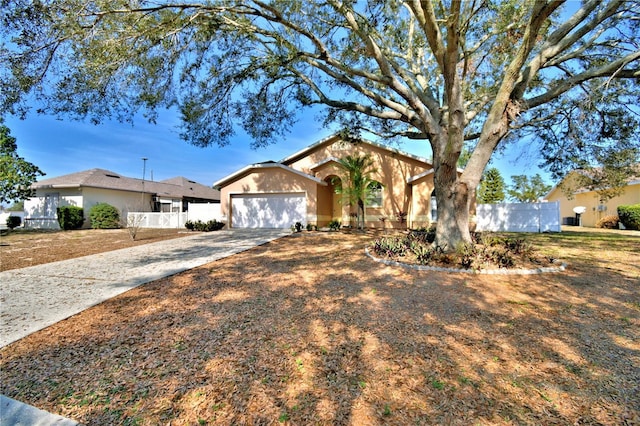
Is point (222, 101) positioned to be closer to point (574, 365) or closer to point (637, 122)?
point (574, 365)

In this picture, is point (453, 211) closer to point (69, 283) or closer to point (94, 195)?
point (69, 283)

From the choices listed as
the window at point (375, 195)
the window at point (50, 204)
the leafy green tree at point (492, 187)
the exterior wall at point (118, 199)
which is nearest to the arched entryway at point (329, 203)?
the window at point (375, 195)

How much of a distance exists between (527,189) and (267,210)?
3171cm

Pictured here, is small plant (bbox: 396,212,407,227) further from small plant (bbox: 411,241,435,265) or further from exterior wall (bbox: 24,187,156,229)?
exterior wall (bbox: 24,187,156,229)

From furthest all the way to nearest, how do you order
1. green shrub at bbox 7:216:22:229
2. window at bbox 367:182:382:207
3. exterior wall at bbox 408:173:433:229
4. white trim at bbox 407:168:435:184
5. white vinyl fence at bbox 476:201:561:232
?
1. green shrub at bbox 7:216:22:229
2. window at bbox 367:182:382:207
3. exterior wall at bbox 408:173:433:229
4. white vinyl fence at bbox 476:201:561:232
5. white trim at bbox 407:168:435:184

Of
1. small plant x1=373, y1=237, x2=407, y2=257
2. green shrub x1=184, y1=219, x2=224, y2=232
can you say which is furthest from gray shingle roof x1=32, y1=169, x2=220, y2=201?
small plant x1=373, y1=237, x2=407, y2=257

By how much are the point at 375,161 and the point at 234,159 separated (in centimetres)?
1142

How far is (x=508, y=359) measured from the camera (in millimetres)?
2883

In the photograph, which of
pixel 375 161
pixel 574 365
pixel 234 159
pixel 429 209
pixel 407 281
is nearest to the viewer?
pixel 574 365

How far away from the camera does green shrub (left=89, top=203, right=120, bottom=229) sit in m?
18.4

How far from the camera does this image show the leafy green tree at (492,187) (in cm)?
3112

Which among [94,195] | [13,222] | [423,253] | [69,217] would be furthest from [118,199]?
[423,253]

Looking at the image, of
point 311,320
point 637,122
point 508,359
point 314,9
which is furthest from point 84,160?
point 637,122

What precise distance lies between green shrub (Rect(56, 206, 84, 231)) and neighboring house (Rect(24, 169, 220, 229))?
2.35 ft
